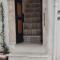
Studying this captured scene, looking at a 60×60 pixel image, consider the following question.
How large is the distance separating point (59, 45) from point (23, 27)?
1316 mm

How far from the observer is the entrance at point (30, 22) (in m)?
6.82

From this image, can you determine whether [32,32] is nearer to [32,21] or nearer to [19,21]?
[32,21]

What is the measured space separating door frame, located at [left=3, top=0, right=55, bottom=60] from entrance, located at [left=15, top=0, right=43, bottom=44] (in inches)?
24.3

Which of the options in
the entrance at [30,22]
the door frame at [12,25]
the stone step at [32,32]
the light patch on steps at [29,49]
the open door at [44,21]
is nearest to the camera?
the door frame at [12,25]

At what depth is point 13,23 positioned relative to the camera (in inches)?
243

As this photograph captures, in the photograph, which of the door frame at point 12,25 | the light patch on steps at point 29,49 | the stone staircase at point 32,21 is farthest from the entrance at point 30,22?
the door frame at point 12,25

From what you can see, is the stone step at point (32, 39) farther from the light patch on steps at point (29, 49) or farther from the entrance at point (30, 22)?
the light patch on steps at point (29, 49)

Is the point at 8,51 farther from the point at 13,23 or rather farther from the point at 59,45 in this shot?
the point at 59,45

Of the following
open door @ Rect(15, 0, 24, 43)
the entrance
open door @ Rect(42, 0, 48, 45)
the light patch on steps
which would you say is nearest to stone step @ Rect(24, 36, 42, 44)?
the entrance

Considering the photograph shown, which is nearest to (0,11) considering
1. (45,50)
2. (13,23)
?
(13,23)

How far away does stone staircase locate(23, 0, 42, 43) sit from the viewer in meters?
6.89

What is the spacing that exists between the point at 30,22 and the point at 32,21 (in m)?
0.06

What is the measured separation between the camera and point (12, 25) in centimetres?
616

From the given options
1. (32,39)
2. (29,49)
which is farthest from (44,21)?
(32,39)
